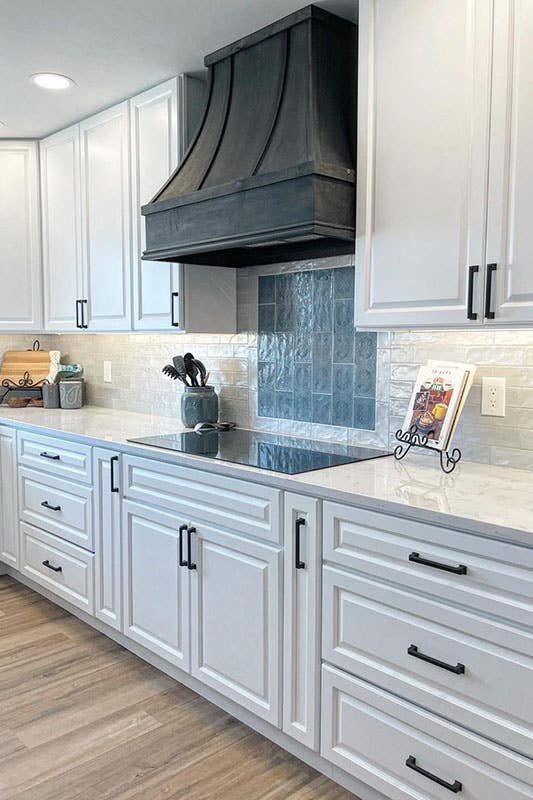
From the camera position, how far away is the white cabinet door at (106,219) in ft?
9.86

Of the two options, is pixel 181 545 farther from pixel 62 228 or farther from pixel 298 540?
pixel 62 228

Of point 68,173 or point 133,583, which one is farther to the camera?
point 68,173

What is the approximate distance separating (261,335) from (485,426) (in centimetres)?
111

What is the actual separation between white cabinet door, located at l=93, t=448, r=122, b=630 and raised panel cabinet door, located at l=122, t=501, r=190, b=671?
0.05m

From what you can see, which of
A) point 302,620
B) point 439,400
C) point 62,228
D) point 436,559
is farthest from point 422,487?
point 62,228

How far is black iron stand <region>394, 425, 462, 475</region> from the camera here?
2.03 metres

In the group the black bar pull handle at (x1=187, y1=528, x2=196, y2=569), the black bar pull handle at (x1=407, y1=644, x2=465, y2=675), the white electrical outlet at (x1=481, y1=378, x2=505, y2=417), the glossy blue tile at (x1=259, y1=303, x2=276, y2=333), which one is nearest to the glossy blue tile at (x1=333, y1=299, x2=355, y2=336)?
the glossy blue tile at (x1=259, y1=303, x2=276, y2=333)

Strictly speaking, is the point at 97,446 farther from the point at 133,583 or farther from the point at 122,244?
the point at 122,244

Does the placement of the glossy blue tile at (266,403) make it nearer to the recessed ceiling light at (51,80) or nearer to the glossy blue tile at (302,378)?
the glossy blue tile at (302,378)

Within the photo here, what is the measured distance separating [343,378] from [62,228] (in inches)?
74.0

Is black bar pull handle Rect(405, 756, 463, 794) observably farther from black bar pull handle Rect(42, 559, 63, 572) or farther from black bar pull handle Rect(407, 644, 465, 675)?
black bar pull handle Rect(42, 559, 63, 572)

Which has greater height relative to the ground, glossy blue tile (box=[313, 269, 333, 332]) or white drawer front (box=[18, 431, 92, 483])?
glossy blue tile (box=[313, 269, 333, 332])

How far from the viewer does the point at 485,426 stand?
2.08 meters

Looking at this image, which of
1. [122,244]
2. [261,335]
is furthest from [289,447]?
[122,244]
